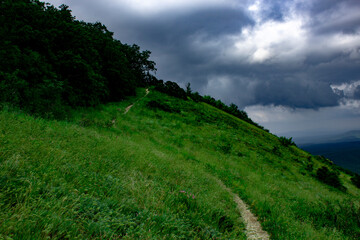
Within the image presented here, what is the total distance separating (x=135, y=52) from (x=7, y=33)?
5107 cm

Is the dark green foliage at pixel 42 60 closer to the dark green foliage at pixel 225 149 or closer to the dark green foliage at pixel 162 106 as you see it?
the dark green foliage at pixel 162 106

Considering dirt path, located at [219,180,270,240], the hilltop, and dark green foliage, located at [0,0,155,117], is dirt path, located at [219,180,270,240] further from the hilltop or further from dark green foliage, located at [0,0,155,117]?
dark green foliage, located at [0,0,155,117]

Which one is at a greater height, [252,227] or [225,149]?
[225,149]

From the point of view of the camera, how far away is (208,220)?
459 centimetres

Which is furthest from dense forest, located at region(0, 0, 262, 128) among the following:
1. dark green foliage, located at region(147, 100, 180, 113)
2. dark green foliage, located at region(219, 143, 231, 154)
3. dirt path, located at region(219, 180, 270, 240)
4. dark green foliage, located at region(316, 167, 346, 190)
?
dark green foliage, located at region(316, 167, 346, 190)

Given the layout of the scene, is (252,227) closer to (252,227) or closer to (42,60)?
(252,227)

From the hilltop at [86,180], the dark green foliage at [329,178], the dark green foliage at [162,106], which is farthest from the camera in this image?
the dark green foliage at [162,106]

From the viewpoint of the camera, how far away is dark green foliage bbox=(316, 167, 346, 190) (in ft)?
74.0

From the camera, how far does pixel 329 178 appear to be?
2323 cm

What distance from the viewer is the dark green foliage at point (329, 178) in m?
22.5

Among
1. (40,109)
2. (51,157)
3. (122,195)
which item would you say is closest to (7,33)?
(40,109)

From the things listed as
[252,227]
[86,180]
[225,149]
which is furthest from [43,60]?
[225,149]

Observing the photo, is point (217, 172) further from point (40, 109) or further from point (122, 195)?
point (40, 109)

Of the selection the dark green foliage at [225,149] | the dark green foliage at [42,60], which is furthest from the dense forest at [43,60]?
the dark green foliage at [225,149]
